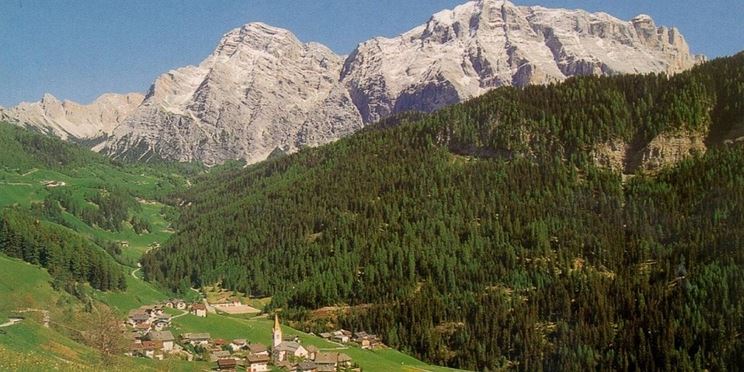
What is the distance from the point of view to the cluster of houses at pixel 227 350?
95062 millimetres

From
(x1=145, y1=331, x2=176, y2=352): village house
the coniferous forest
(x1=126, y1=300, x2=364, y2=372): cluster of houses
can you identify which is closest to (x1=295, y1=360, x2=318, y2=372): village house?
(x1=126, y1=300, x2=364, y2=372): cluster of houses

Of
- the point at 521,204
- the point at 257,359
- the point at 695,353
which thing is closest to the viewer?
the point at 257,359

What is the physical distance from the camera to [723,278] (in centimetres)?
12731

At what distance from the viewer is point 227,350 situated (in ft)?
348

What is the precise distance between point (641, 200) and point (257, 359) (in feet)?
352

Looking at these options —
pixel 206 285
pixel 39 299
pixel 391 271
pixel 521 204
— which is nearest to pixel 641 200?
pixel 521 204

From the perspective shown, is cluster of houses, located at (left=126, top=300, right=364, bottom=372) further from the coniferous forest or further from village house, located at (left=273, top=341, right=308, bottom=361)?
the coniferous forest

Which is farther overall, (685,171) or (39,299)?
(685,171)

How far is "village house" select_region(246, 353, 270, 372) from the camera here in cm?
9584

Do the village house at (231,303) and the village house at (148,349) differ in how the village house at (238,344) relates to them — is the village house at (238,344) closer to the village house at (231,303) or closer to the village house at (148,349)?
the village house at (148,349)

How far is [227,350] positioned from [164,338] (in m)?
9.60

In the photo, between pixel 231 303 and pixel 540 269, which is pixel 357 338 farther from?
pixel 540 269

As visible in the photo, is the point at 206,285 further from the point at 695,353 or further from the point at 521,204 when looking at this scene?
the point at 695,353

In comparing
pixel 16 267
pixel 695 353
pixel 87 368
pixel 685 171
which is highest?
pixel 685 171
